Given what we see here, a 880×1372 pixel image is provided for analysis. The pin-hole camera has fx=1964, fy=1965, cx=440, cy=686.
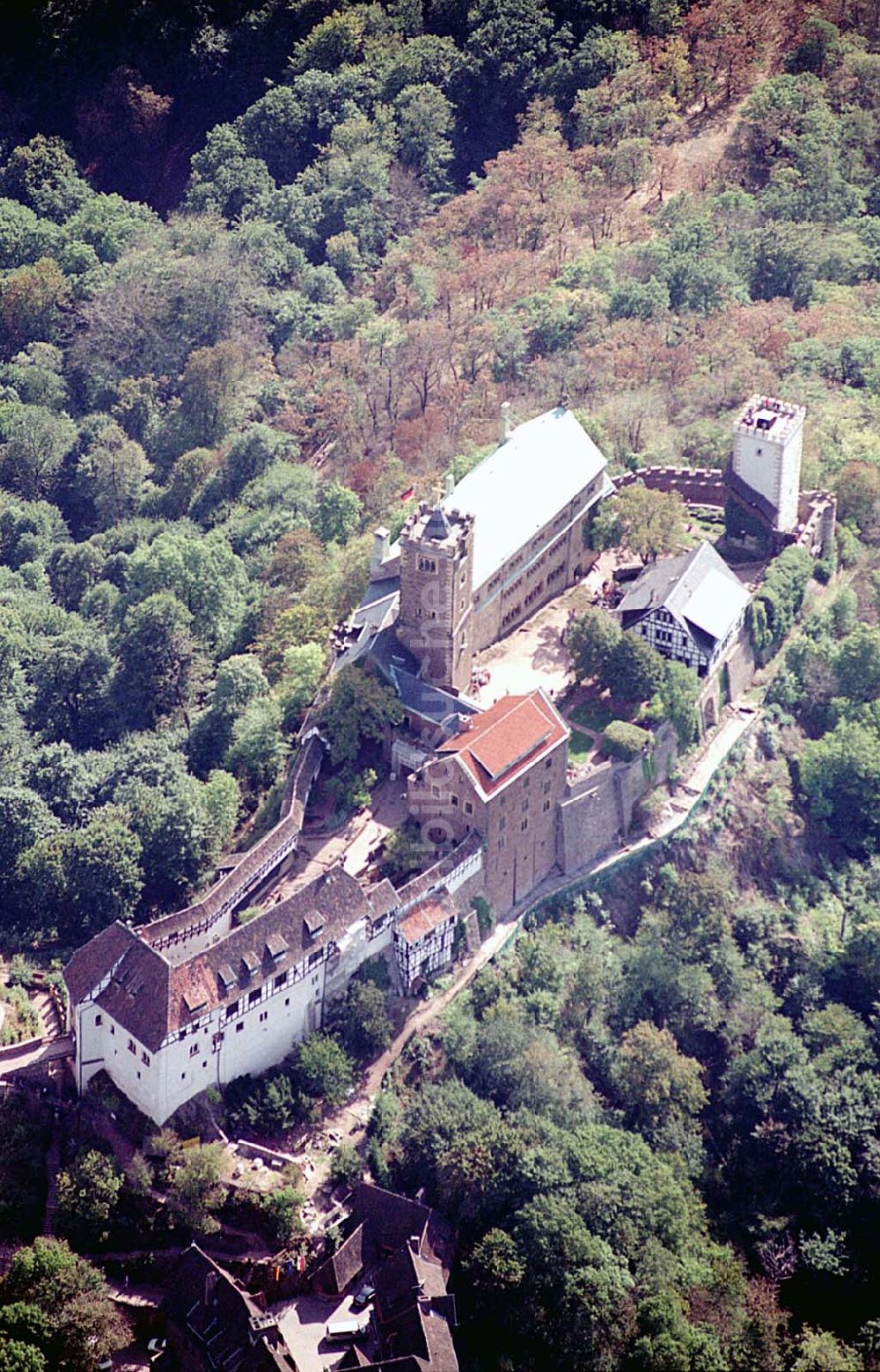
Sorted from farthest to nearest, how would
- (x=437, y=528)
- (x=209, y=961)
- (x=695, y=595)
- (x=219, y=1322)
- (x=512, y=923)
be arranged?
1. (x=695, y=595)
2. (x=437, y=528)
3. (x=512, y=923)
4. (x=209, y=961)
5. (x=219, y=1322)

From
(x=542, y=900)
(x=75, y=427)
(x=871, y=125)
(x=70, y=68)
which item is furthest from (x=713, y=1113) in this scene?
(x=70, y=68)

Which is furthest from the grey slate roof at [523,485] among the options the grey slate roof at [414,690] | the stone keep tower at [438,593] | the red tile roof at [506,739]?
the red tile roof at [506,739]

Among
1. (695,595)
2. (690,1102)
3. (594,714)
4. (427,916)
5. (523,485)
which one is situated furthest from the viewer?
(523,485)

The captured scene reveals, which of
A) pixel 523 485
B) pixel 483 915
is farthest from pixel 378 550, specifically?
pixel 483 915

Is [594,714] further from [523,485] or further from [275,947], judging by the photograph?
[275,947]

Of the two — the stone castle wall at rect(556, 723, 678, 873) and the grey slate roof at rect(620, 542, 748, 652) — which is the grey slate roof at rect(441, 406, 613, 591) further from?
the stone castle wall at rect(556, 723, 678, 873)

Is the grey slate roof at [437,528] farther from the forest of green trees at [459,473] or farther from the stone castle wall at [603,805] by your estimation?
the stone castle wall at [603,805]
